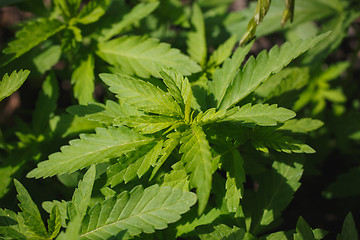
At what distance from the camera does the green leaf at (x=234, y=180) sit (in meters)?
1.59

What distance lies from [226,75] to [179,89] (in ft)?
Answer: 1.05

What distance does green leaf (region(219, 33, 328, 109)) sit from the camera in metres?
1.66

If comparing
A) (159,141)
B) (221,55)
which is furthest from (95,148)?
(221,55)

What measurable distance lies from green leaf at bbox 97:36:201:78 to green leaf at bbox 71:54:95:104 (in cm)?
10

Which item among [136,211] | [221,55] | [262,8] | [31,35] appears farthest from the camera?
[221,55]

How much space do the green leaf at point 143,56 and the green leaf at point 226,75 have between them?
0.22 metres

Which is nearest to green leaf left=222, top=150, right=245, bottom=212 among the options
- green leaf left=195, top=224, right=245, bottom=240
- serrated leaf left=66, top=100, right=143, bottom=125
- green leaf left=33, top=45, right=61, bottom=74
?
green leaf left=195, top=224, right=245, bottom=240

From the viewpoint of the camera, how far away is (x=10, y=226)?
1.57 m

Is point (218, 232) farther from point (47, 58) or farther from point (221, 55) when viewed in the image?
point (47, 58)

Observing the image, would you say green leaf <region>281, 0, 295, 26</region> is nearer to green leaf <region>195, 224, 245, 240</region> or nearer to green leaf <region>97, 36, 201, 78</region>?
green leaf <region>97, 36, 201, 78</region>

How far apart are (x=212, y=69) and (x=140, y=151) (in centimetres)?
84

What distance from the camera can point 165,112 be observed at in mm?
1567

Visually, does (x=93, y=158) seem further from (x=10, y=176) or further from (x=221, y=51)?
(x=221, y=51)

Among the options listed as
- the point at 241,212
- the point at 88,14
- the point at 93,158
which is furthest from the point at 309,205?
the point at 88,14
